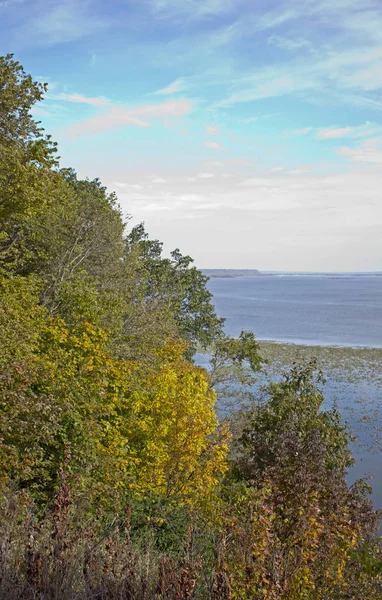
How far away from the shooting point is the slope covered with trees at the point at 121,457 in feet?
20.3

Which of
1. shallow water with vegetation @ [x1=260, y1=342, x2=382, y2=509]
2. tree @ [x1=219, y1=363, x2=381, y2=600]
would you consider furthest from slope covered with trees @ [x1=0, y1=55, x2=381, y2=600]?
shallow water with vegetation @ [x1=260, y1=342, x2=382, y2=509]

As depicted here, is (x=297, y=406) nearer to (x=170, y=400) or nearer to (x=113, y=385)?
(x=170, y=400)

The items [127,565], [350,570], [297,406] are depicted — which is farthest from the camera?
[297,406]

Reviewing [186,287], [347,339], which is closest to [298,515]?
[186,287]

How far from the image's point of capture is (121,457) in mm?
16656

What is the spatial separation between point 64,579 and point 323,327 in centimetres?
8553

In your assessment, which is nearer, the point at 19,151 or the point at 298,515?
the point at 298,515

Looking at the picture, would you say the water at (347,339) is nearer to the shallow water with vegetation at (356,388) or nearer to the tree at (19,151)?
the shallow water with vegetation at (356,388)

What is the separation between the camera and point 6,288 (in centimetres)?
1659

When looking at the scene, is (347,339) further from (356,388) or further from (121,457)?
(121,457)

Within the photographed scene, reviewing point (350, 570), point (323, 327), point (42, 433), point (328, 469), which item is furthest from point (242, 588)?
point (323, 327)

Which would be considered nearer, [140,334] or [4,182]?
[4,182]

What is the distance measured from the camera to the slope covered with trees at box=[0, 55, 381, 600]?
618 cm

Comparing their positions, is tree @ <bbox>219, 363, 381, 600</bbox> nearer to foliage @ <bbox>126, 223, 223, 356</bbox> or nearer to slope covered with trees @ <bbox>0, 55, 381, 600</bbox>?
slope covered with trees @ <bbox>0, 55, 381, 600</bbox>
